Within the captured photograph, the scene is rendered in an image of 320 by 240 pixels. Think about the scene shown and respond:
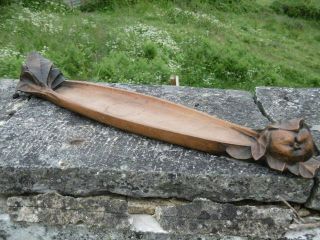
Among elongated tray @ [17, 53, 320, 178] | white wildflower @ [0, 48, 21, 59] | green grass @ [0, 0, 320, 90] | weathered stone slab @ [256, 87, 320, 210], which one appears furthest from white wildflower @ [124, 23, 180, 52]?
elongated tray @ [17, 53, 320, 178]

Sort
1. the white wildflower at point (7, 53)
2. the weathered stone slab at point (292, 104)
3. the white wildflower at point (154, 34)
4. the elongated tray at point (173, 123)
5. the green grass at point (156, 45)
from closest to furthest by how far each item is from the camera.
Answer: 1. the elongated tray at point (173, 123)
2. the weathered stone slab at point (292, 104)
3. the white wildflower at point (7, 53)
4. the green grass at point (156, 45)
5. the white wildflower at point (154, 34)

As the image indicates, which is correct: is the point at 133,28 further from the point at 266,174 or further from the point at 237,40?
the point at 266,174

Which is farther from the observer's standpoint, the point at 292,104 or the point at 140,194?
the point at 292,104

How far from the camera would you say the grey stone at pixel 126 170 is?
74.3 inches

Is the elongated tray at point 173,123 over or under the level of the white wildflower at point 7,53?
over

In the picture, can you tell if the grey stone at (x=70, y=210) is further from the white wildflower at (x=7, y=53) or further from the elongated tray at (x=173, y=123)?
the white wildflower at (x=7, y=53)

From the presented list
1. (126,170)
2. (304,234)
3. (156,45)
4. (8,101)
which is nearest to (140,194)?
(126,170)

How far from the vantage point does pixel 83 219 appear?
198cm

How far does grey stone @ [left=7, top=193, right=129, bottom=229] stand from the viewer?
1965 mm

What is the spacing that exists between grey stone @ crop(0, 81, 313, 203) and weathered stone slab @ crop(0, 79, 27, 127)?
0.70ft

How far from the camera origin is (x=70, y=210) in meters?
1.97

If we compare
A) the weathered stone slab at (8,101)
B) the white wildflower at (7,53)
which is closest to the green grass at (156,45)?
the white wildflower at (7,53)

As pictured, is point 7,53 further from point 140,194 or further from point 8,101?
point 140,194

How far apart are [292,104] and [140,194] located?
978mm
